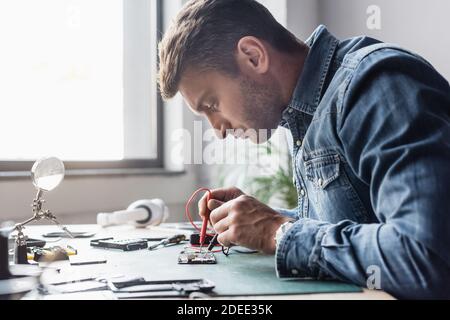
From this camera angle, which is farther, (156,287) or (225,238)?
(225,238)

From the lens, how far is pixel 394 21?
218cm

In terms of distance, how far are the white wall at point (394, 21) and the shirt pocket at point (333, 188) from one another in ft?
3.98

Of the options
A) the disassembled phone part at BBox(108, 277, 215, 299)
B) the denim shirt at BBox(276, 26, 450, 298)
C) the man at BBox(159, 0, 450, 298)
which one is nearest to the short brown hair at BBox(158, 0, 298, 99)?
the man at BBox(159, 0, 450, 298)

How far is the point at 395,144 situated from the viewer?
794mm

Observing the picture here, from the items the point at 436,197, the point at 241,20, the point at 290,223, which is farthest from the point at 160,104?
the point at 436,197

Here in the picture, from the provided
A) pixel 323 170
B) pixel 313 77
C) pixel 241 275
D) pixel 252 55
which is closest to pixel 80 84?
pixel 252 55

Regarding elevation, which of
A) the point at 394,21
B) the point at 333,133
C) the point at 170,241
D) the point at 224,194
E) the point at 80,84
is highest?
the point at 394,21

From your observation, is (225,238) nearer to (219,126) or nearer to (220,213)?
(220,213)

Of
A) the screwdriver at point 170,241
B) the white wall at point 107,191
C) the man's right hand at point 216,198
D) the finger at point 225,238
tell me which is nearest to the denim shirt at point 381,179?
the finger at point 225,238

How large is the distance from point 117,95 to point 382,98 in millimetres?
1980

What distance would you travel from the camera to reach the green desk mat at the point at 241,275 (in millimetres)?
750

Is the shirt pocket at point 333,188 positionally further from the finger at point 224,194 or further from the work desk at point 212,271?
the finger at point 224,194

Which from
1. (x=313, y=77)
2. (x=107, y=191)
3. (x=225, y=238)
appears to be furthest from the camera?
(x=107, y=191)

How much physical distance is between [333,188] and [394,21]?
1.42 meters
